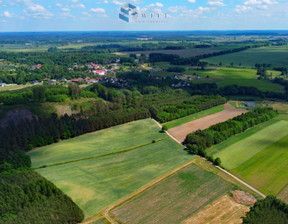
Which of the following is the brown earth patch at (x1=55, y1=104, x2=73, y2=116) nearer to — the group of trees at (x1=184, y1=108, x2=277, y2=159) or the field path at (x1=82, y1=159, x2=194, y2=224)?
the group of trees at (x1=184, y1=108, x2=277, y2=159)

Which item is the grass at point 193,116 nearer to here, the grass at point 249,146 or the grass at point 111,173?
the grass at point 111,173

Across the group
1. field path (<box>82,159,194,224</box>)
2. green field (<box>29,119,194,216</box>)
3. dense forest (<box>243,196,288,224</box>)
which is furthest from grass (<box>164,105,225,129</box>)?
dense forest (<box>243,196,288,224</box>)

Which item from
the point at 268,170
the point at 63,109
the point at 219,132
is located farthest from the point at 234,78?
the point at 268,170

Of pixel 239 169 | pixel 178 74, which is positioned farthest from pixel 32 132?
pixel 178 74

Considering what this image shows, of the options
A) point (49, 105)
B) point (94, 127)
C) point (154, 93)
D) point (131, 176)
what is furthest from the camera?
point (154, 93)

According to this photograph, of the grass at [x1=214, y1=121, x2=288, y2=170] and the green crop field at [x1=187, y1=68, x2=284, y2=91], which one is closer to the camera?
the grass at [x1=214, y1=121, x2=288, y2=170]

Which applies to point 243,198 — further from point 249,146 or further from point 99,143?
point 99,143

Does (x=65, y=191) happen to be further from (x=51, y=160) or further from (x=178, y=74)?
(x=178, y=74)
